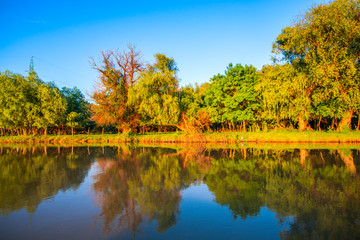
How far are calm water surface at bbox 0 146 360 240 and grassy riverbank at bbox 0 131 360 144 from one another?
1532 centimetres

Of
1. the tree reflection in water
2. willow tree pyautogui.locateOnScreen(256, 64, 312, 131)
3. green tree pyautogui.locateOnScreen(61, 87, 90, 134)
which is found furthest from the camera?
green tree pyautogui.locateOnScreen(61, 87, 90, 134)

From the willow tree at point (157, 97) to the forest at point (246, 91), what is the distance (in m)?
0.14

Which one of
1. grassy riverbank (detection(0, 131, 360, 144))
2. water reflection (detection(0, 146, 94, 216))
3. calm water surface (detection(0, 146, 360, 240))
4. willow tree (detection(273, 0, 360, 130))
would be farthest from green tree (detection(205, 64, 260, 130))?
water reflection (detection(0, 146, 94, 216))

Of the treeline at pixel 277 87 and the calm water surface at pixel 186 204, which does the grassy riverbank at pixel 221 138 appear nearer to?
the treeline at pixel 277 87

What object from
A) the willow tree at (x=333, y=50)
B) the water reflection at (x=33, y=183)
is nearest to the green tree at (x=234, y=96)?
the willow tree at (x=333, y=50)

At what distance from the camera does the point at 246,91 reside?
31.2 meters

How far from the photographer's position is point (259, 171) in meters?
11.0

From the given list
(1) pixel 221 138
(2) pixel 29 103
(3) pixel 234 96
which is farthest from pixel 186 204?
(2) pixel 29 103

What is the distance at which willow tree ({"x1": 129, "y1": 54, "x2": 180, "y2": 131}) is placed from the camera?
30.8 m

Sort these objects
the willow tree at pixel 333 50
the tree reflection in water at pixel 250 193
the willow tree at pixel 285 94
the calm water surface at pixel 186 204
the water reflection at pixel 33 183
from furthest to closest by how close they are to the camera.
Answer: the willow tree at pixel 285 94, the willow tree at pixel 333 50, the water reflection at pixel 33 183, the tree reflection in water at pixel 250 193, the calm water surface at pixel 186 204

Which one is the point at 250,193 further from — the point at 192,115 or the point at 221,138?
the point at 192,115

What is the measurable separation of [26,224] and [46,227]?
0.61m

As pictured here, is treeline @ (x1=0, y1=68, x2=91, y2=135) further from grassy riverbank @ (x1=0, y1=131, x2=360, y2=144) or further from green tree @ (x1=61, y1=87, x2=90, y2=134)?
green tree @ (x1=61, y1=87, x2=90, y2=134)

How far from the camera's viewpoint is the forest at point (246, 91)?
23.8 m
